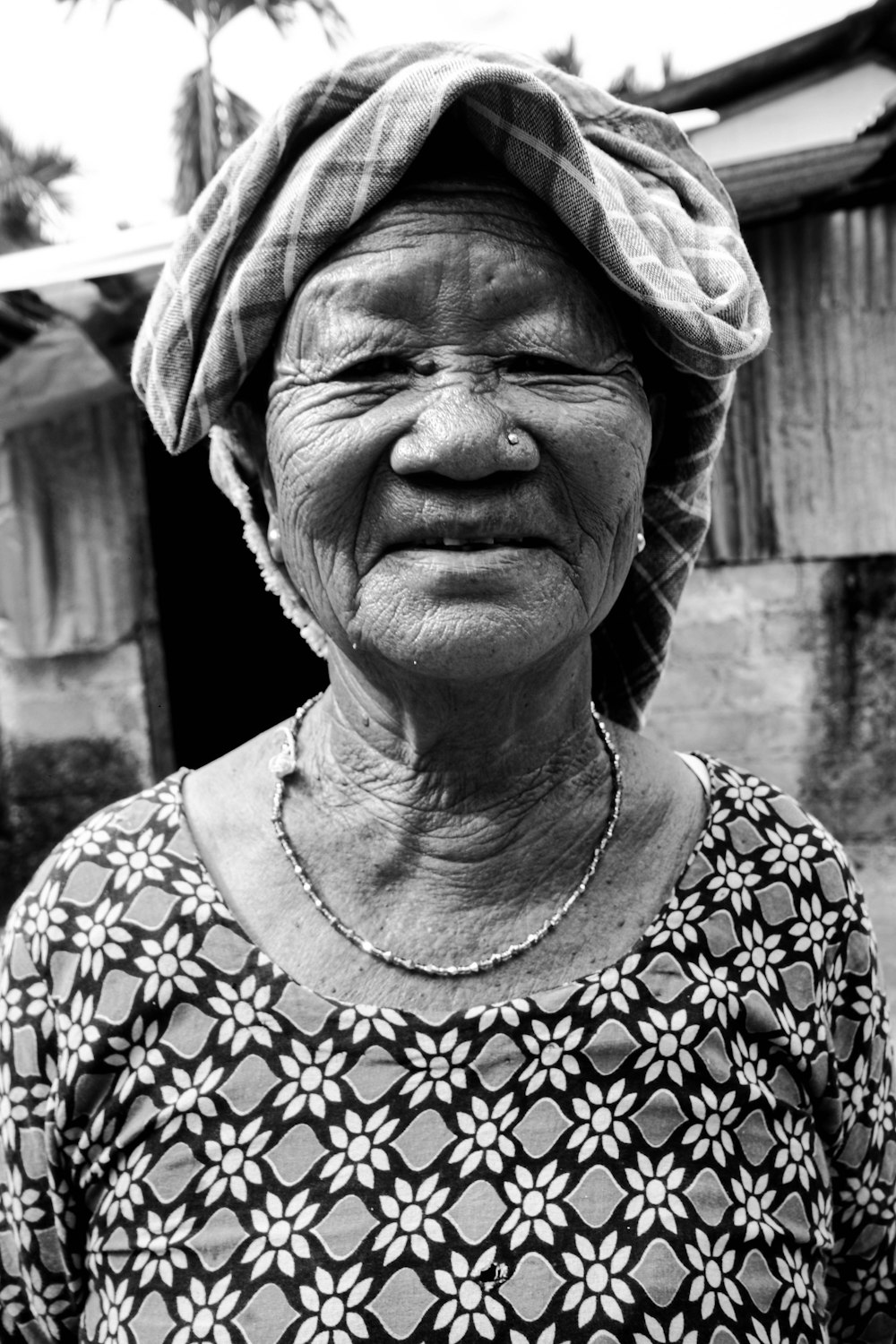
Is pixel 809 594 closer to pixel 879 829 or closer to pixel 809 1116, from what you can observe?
pixel 879 829

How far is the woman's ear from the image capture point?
1.49 m

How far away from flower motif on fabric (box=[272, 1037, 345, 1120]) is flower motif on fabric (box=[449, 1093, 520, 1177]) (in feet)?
0.50

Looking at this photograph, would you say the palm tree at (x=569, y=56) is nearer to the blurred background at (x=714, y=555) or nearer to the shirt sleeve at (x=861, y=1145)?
the blurred background at (x=714, y=555)

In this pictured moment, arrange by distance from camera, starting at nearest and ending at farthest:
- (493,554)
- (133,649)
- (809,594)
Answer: (493,554), (809,594), (133,649)

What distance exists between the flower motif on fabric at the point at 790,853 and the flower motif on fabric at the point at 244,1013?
0.69 meters

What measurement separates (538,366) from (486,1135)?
0.88 metres

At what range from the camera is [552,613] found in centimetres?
128

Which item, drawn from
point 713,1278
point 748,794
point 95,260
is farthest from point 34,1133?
point 95,260

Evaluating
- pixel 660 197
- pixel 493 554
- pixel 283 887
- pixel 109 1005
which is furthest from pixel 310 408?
pixel 109 1005

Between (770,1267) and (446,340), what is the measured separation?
1128 millimetres

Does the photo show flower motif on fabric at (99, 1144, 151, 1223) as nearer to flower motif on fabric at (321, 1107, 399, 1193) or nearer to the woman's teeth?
flower motif on fabric at (321, 1107, 399, 1193)

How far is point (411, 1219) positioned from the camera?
4.15ft

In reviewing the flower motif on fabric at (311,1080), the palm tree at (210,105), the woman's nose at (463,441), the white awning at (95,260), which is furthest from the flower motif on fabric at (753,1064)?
the palm tree at (210,105)

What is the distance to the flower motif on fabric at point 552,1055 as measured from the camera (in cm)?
134
